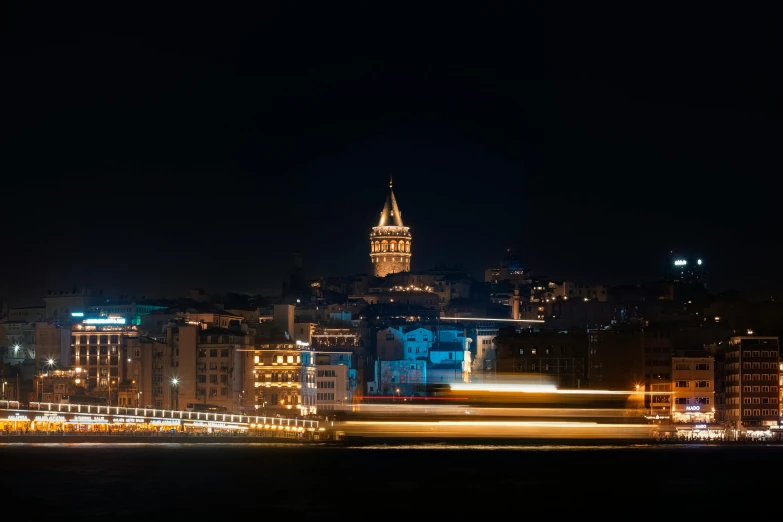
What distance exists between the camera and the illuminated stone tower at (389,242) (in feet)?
515

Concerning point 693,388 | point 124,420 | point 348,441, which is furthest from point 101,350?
point 693,388

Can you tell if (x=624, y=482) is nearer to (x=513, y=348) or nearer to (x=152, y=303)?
(x=513, y=348)

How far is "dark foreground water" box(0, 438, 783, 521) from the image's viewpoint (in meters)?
59.8

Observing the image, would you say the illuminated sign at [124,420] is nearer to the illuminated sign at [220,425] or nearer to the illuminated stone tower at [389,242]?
the illuminated sign at [220,425]

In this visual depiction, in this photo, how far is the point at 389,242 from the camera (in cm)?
15725

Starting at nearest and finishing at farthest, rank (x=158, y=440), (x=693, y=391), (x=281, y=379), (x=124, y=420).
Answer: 1. (x=158, y=440)
2. (x=124, y=420)
3. (x=693, y=391)
4. (x=281, y=379)

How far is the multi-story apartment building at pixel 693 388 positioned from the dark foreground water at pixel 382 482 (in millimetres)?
7284

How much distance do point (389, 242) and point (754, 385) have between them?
2714 inches

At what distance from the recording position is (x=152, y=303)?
121 meters

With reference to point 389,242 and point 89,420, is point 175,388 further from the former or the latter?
point 389,242

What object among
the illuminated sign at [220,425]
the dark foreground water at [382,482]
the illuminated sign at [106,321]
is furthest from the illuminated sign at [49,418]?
the illuminated sign at [106,321]

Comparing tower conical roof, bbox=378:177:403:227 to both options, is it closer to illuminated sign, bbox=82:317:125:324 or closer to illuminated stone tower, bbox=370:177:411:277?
illuminated stone tower, bbox=370:177:411:277

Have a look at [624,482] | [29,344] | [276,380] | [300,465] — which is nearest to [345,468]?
[300,465]

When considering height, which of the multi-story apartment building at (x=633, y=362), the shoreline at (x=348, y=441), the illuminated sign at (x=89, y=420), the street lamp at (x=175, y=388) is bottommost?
the shoreline at (x=348, y=441)
